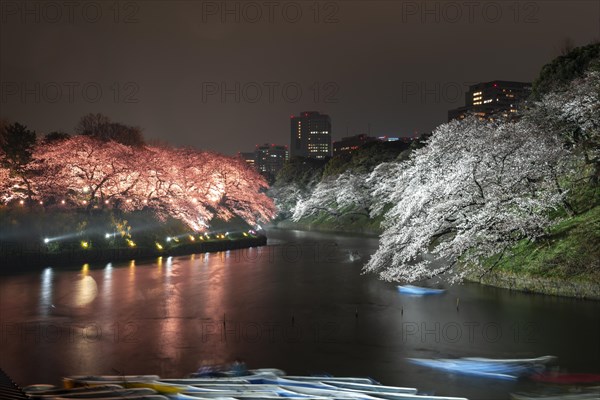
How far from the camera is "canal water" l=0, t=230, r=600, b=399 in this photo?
46.4 feet

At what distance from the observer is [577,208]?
24078 millimetres

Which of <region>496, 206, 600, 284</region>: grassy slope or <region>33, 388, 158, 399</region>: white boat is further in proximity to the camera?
<region>496, 206, 600, 284</region>: grassy slope

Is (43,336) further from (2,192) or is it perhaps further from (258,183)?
(258,183)

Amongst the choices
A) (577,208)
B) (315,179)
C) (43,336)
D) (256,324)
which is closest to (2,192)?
(43,336)

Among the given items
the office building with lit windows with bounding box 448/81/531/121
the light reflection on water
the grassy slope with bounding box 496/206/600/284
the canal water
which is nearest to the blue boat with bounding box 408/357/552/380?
the canal water

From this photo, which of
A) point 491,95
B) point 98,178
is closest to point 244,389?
point 98,178

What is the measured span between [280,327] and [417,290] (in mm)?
8448

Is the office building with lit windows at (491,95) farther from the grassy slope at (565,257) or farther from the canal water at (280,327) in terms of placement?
the canal water at (280,327)

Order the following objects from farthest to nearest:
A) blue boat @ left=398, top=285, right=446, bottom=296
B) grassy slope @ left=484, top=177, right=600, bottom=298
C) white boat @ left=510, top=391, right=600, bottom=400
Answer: blue boat @ left=398, top=285, right=446, bottom=296, grassy slope @ left=484, top=177, right=600, bottom=298, white boat @ left=510, top=391, right=600, bottom=400

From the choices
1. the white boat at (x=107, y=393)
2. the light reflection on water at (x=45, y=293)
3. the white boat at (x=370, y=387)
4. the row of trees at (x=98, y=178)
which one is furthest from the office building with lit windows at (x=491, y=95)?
the white boat at (x=107, y=393)

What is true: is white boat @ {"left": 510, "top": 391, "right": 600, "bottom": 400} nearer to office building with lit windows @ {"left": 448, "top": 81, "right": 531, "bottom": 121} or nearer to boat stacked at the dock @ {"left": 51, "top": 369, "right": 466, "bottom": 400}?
boat stacked at the dock @ {"left": 51, "top": 369, "right": 466, "bottom": 400}

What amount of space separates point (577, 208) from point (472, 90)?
404ft

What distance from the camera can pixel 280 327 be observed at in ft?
61.5

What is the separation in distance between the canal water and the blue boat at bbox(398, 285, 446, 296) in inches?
20.0
